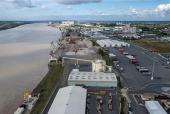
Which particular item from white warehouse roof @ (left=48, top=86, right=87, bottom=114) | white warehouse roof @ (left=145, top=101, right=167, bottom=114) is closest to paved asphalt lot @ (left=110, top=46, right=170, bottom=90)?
white warehouse roof @ (left=145, top=101, right=167, bottom=114)

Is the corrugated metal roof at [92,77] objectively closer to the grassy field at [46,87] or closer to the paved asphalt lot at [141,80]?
the paved asphalt lot at [141,80]

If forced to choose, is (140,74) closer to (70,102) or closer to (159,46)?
(70,102)

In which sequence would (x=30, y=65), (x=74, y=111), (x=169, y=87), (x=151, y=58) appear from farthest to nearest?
(x=151, y=58)
(x=30, y=65)
(x=169, y=87)
(x=74, y=111)

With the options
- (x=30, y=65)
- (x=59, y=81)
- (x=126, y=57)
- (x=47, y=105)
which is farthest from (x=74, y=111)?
(x=126, y=57)

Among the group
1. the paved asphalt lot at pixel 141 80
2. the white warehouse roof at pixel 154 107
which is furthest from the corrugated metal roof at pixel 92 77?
the white warehouse roof at pixel 154 107

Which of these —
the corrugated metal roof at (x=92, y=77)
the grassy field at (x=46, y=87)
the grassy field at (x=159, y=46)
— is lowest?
the grassy field at (x=46, y=87)

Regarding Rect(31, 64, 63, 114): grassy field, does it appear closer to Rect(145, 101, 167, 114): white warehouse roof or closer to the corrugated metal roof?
the corrugated metal roof

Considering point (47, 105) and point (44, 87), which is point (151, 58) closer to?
point (44, 87)
